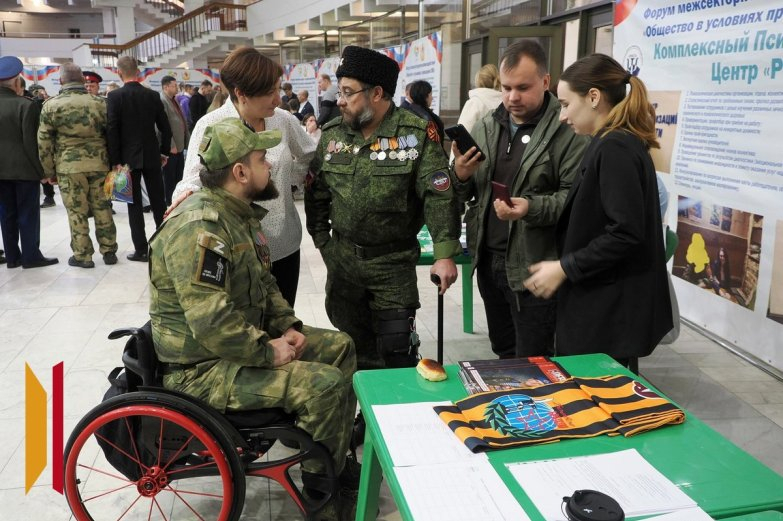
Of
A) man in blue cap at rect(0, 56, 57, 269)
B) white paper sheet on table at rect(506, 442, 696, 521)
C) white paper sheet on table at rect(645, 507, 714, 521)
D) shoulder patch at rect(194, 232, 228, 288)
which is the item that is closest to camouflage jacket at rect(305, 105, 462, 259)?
shoulder patch at rect(194, 232, 228, 288)

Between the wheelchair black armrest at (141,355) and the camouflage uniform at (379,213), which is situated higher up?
the camouflage uniform at (379,213)

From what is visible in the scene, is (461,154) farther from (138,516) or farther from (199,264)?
(138,516)

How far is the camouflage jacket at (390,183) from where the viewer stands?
216 cm

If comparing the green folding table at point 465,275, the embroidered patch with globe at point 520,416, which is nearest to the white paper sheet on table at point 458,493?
the embroidered patch with globe at point 520,416

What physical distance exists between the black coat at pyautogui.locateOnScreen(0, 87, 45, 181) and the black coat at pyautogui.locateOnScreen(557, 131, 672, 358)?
A: 176 inches

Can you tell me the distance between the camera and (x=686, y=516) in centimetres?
102

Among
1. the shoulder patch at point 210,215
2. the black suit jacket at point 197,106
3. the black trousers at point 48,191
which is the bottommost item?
the black trousers at point 48,191

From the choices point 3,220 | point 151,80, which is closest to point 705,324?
point 3,220

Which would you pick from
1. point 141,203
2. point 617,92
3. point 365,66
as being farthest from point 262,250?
point 141,203

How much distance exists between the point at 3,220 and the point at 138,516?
3.89 meters

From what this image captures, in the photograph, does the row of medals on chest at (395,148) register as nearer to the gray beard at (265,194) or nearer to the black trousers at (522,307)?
the gray beard at (265,194)

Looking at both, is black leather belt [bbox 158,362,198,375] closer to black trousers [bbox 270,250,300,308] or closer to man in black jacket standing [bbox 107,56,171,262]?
black trousers [bbox 270,250,300,308]

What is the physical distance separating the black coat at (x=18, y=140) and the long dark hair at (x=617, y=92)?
175 inches

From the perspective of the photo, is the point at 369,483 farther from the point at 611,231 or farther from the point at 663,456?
the point at 611,231
